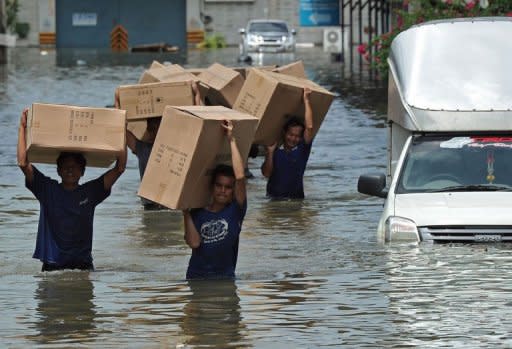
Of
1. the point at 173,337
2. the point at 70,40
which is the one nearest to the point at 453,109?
the point at 173,337

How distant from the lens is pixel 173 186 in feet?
39.5

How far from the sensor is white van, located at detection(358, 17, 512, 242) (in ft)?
45.3

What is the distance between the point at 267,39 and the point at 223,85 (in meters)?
47.9

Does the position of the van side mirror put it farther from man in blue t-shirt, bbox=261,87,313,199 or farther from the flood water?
man in blue t-shirt, bbox=261,87,313,199

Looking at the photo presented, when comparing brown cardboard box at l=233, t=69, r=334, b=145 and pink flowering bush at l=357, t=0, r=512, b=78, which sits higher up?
pink flowering bush at l=357, t=0, r=512, b=78

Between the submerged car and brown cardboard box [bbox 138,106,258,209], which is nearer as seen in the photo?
brown cardboard box [bbox 138,106,258,209]

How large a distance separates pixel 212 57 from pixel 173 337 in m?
58.3

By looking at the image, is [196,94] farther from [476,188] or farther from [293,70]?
[476,188]

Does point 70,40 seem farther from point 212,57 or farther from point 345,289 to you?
point 345,289

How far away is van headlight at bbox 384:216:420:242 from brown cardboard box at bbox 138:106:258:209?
6.98 ft

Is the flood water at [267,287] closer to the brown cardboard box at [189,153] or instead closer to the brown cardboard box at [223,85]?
the brown cardboard box at [189,153]

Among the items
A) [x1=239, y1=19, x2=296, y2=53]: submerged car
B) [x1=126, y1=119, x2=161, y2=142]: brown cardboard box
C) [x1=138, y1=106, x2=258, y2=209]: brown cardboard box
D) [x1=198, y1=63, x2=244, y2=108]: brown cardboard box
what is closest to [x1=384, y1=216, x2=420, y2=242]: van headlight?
[x1=138, y1=106, x2=258, y2=209]: brown cardboard box

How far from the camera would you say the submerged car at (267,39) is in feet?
222

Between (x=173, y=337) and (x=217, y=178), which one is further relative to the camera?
(x=217, y=178)
